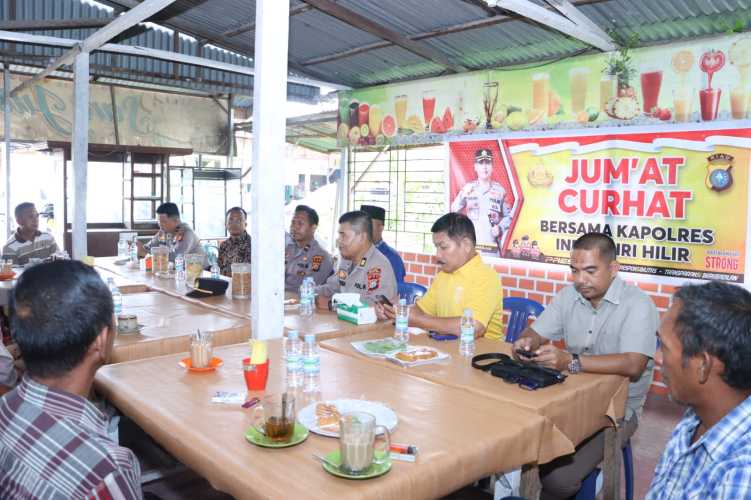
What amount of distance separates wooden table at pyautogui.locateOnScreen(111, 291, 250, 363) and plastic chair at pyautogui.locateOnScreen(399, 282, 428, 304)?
1.52 metres

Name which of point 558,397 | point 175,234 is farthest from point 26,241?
point 558,397

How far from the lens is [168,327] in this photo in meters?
3.45

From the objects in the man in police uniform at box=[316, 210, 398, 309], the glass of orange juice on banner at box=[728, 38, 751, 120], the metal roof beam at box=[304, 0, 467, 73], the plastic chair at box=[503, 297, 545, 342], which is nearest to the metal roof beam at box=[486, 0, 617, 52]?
the glass of orange juice on banner at box=[728, 38, 751, 120]

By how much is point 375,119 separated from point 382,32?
4.61 feet

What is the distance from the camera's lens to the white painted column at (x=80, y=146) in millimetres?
6000

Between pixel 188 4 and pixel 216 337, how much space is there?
14.4 feet

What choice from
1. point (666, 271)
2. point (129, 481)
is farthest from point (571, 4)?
point (129, 481)

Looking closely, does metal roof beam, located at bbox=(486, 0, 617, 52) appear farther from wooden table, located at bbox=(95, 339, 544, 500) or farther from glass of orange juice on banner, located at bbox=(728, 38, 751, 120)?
wooden table, located at bbox=(95, 339, 544, 500)

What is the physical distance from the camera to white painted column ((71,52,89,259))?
6000 mm

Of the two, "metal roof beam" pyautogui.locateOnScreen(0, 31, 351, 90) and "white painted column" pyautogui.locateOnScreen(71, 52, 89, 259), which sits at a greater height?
"metal roof beam" pyautogui.locateOnScreen(0, 31, 351, 90)

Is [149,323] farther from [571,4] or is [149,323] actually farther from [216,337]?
[571,4]

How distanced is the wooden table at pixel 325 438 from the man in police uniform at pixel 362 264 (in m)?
1.29

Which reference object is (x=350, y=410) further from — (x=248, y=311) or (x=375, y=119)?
(x=375, y=119)

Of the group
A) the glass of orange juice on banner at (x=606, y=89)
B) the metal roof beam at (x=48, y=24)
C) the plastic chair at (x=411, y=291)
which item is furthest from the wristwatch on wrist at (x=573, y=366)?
the metal roof beam at (x=48, y=24)
